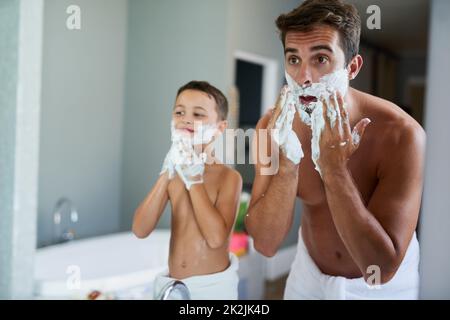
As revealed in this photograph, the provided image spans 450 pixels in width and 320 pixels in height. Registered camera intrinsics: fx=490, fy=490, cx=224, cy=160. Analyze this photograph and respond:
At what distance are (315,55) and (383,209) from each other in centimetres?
40

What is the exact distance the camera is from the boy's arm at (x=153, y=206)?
135 centimetres

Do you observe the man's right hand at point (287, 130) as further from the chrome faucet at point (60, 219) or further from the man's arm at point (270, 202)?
the chrome faucet at point (60, 219)

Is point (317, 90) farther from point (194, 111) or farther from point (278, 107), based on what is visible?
point (194, 111)

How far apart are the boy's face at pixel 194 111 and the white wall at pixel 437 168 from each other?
1.86ft

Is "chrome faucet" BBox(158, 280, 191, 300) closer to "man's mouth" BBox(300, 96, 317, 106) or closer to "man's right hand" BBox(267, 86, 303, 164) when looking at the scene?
"man's right hand" BBox(267, 86, 303, 164)

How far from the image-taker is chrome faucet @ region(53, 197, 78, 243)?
158 centimetres

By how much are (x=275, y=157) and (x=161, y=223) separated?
0.37m

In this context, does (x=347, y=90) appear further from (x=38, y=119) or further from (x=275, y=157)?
(x=38, y=119)

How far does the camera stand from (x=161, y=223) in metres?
1.35

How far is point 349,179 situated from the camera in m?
1.15

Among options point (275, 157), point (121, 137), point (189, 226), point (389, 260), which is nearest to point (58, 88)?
point (121, 137)

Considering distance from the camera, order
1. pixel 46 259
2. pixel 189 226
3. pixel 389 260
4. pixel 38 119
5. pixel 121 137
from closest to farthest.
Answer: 1. pixel 389 260
2. pixel 189 226
3. pixel 38 119
4. pixel 121 137
5. pixel 46 259

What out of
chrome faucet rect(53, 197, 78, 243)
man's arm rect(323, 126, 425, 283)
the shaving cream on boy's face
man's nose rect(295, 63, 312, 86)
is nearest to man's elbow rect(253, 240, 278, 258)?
man's arm rect(323, 126, 425, 283)

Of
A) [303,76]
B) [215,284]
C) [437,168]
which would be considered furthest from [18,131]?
[437,168]
